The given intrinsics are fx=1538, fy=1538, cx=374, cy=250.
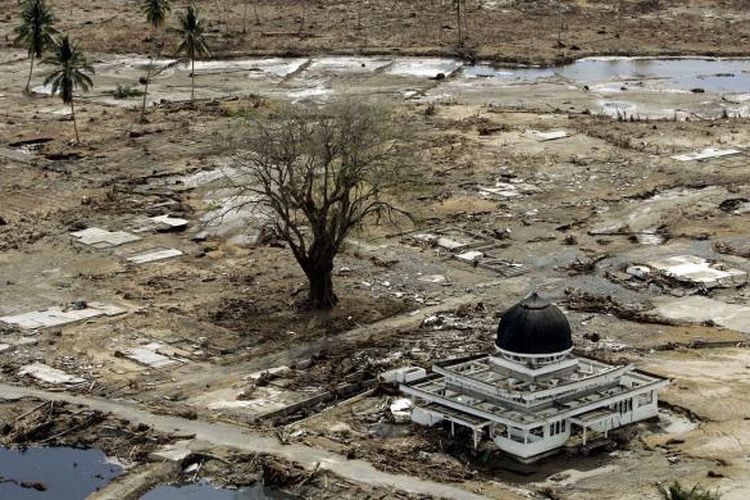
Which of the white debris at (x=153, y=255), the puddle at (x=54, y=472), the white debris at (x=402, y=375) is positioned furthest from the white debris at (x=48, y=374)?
the white debris at (x=153, y=255)

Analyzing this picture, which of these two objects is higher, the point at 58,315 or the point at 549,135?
the point at 549,135

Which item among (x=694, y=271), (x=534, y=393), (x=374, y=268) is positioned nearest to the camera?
(x=534, y=393)

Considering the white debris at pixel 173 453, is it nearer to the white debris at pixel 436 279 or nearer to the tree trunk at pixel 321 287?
the tree trunk at pixel 321 287

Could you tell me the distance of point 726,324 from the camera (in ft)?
201

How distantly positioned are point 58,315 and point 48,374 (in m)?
7.17

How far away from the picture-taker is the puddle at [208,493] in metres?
46.3

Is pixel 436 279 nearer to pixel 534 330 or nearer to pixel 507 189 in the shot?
pixel 507 189

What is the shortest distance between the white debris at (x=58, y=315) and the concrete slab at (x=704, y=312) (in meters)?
22.4

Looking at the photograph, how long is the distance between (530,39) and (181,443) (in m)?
84.9

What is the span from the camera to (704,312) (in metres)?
62.8

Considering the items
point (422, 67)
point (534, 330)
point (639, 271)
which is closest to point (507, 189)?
point (639, 271)

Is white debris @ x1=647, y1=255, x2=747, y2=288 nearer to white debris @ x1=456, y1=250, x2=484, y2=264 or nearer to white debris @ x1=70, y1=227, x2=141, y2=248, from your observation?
white debris @ x1=456, y1=250, x2=484, y2=264

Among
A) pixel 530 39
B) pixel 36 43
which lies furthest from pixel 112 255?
pixel 530 39

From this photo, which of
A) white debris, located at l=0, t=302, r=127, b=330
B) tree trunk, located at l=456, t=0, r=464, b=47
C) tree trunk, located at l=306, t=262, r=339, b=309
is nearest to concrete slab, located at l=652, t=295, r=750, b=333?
tree trunk, located at l=306, t=262, r=339, b=309
